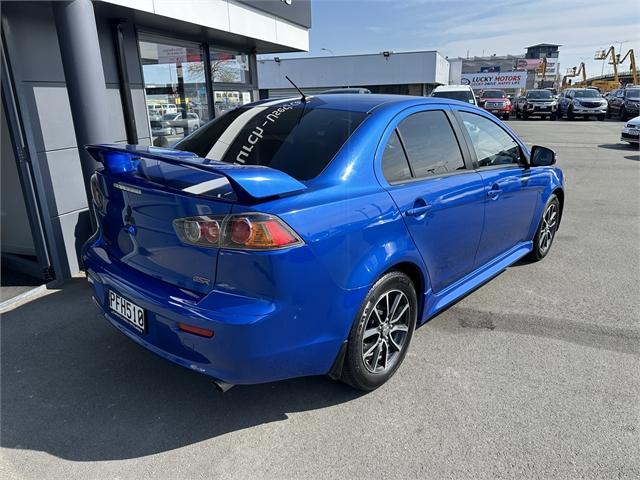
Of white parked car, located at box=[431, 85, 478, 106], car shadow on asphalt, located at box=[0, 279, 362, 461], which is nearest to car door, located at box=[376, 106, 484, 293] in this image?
car shadow on asphalt, located at box=[0, 279, 362, 461]

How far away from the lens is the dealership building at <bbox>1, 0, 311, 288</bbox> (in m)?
4.02

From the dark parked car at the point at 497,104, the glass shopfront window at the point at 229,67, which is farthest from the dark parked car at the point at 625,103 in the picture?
the glass shopfront window at the point at 229,67

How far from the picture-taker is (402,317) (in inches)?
114

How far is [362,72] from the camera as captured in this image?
34406mm

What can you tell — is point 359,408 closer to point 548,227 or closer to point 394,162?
point 394,162

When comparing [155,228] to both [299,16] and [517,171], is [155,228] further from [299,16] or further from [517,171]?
[299,16]

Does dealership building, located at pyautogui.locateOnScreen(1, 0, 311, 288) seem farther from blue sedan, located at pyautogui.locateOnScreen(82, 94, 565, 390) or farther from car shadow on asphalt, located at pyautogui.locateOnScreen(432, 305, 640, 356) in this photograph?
car shadow on asphalt, located at pyautogui.locateOnScreen(432, 305, 640, 356)

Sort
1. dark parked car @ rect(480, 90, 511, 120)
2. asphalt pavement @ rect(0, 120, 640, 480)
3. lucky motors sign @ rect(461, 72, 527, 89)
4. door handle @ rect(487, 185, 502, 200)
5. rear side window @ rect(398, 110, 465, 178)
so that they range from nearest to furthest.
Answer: asphalt pavement @ rect(0, 120, 640, 480)
rear side window @ rect(398, 110, 465, 178)
door handle @ rect(487, 185, 502, 200)
dark parked car @ rect(480, 90, 511, 120)
lucky motors sign @ rect(461, 72, 527, 89)

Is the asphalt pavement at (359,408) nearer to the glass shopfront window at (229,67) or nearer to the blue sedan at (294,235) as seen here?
the blue sedan at (294,235)

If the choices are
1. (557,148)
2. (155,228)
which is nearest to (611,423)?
(155,228)

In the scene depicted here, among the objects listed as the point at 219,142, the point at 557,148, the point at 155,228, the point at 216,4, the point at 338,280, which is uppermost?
the point at 216,4

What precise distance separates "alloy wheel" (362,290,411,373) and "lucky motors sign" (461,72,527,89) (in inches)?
2058

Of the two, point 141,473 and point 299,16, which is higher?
point 299,16

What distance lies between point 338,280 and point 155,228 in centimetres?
96
